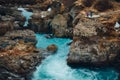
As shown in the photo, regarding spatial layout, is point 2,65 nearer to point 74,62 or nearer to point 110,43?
point 74,62

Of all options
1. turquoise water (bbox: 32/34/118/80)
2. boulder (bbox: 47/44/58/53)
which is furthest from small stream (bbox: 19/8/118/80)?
boulder (bbox: 47/44/58/53)

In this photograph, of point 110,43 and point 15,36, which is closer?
point 110,43

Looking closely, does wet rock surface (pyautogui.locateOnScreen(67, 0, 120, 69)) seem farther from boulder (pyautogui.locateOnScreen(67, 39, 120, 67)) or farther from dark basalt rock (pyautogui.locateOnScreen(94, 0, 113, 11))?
dark basalt rock (pyautogui.locateOnScreen(94, 0, 113, 11))

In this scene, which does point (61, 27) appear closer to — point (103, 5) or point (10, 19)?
point (103, 5)

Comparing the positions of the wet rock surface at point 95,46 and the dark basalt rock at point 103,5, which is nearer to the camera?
the wet rock surface at point 95,46

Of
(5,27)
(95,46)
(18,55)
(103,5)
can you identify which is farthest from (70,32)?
(18,55)

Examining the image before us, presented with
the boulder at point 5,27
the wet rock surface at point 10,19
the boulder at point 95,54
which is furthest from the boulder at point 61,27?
the boulder at point 95,54

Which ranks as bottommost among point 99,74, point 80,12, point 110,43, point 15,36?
point 99,74

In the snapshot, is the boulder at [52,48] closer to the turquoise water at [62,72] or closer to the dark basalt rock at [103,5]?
the turquoise water at [62,72]

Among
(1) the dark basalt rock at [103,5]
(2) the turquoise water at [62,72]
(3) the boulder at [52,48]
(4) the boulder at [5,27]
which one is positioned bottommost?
(2) the turquoise water at [62,72]

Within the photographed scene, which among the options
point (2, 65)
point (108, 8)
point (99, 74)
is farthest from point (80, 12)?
point (2, 65)

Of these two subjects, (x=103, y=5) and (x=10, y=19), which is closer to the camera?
(x=103, y=5)
